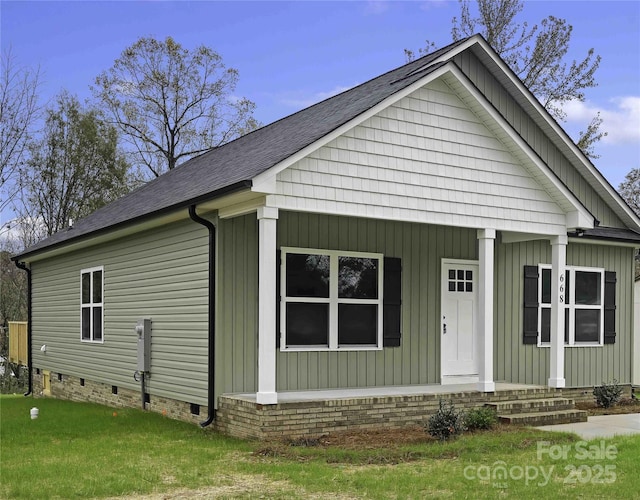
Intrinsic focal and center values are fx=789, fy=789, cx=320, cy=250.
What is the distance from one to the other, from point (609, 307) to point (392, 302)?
541cm

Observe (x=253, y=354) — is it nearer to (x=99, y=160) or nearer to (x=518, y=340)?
(x=518, y=340)

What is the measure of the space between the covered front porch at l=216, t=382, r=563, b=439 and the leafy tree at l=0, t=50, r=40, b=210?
1676 cm

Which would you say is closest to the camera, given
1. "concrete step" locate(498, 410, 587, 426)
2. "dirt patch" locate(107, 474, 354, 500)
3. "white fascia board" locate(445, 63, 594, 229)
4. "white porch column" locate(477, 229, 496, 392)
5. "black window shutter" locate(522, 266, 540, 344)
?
"dirt patch" locate(107, 474, 354, 500)

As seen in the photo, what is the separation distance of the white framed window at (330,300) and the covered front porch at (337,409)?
A: 779 millimetres

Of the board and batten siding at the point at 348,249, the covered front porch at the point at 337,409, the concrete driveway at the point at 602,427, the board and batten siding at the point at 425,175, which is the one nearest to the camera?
the covered front porch at the point at 337,409

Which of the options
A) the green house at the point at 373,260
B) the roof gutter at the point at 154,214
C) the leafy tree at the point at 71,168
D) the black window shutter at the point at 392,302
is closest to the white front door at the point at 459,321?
the green house at the point at 373,260

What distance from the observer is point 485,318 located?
11.6 m

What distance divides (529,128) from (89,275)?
9.08 metres

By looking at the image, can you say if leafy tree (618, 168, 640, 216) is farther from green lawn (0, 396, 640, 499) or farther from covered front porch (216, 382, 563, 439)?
green lawn (0, 396, 640, 499)

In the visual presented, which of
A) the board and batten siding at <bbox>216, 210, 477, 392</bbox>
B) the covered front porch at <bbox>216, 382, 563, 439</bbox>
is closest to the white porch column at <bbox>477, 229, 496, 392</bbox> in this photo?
the covered front porch at <bbox>216, 382, 563, 439</bbox>

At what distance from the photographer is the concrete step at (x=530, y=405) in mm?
11368

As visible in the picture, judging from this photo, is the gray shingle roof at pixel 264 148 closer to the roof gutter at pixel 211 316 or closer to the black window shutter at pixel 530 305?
the roof gutter at pixel 211 316

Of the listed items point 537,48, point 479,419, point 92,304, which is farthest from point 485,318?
point 537,48

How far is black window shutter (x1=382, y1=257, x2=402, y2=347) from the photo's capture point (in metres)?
12.4
